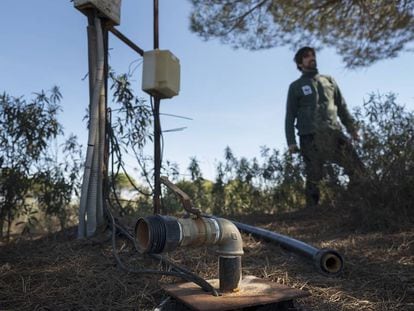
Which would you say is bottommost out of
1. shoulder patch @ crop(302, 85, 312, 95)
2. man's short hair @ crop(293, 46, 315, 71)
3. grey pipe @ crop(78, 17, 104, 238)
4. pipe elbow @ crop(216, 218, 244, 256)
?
pipe elbow @ crop(216, 218, 244, 256)

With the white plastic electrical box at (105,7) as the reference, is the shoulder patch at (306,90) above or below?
below

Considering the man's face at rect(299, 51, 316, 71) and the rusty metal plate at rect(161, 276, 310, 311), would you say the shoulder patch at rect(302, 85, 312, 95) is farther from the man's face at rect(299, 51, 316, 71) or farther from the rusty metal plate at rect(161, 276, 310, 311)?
the rusty metal plate at rect(161, 276, 310, 311)

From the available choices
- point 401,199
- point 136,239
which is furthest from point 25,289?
point 401,199

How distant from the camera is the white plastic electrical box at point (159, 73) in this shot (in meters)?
2.43

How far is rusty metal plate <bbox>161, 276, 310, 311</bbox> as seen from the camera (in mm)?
1292

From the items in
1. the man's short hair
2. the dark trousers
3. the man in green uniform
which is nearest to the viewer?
the dark trousers

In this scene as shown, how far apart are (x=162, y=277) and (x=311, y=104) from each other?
2.72 metres

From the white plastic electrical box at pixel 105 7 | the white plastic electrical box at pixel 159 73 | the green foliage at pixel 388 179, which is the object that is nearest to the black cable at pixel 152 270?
the white plastic electrical box at pixel 159 73

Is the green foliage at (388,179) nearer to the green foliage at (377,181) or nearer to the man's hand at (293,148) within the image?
the green foliage at (377,181)

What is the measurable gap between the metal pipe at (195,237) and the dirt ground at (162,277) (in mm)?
285

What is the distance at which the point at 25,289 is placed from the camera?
163cm

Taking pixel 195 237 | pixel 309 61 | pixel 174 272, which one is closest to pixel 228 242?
pixel 195 237

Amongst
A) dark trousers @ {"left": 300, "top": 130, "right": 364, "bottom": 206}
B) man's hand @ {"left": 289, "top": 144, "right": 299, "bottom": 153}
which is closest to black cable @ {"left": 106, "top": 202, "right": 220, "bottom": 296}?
dark trousers @ {"left": 300, "top": 130, "right": 364, "bottom": 206}

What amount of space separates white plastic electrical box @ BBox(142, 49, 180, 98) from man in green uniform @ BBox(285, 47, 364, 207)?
4.94ft
